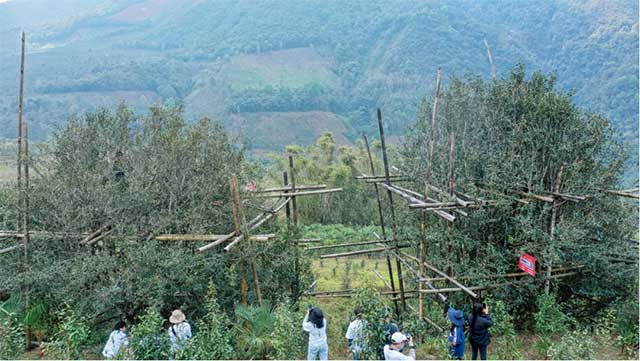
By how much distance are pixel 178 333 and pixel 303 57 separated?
10109 cm

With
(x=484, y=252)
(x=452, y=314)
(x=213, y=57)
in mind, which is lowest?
(x=452, y=314)

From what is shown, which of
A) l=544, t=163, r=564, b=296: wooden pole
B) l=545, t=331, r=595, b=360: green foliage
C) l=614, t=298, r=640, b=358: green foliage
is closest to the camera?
l=545, t=331, r=595, b=360: green foliage

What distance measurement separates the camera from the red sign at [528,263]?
7805 mm

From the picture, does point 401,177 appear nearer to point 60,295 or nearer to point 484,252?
point 484,252

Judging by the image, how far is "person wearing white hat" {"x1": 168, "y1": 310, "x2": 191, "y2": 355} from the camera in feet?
20.6

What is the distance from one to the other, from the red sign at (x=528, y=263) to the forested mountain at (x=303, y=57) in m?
37.7

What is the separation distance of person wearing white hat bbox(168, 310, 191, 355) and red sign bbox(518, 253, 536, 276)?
17.4 feet

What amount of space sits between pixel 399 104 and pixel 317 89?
52.2 ft

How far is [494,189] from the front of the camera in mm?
8898

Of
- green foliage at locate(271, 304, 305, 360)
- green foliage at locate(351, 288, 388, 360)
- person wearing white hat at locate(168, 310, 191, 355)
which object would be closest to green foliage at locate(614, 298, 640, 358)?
green foliage at locate(351, 288, 388, 360)

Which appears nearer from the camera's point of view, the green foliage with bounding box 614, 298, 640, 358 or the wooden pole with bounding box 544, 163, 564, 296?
the green foliage with bounding box 614, 298, 640, 358

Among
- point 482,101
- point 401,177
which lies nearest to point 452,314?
point 401,177

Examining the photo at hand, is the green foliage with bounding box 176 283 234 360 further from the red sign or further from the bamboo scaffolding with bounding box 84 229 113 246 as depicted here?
the red sign

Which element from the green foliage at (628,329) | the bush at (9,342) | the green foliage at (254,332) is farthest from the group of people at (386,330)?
the bush at (9,342)
